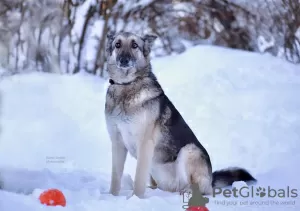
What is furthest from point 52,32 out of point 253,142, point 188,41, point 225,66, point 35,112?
point 253,142

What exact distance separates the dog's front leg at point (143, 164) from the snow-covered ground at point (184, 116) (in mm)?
62

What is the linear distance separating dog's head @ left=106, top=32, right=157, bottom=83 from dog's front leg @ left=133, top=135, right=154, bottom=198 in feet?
1.00

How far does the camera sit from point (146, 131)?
2.45m

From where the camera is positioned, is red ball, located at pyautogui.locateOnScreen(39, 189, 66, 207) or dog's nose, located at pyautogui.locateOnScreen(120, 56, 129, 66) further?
dog's nose, located at pyautogui.locateOnScreen(120, 56, 129, 66)

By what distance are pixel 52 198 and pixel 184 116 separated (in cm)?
91

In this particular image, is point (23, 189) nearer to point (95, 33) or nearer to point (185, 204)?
point (185, 204)

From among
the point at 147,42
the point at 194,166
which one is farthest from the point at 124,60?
the point at 194,166

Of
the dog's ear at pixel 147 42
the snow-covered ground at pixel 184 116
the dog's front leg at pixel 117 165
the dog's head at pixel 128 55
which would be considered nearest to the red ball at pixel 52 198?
the snow-covered ground at pixel 184 116

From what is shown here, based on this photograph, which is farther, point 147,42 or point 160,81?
point 160,81

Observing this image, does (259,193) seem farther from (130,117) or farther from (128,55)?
(128,55)

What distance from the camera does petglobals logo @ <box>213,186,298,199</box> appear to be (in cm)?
243

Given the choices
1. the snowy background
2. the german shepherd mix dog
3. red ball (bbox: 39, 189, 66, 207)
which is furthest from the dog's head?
red ball (bbox: 39, 189, 66, 207)

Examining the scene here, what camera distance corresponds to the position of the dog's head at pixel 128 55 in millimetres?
2471

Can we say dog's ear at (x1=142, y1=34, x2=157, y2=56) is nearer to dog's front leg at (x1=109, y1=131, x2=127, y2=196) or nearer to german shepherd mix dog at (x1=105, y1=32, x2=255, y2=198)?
german shepherd mix dog at (x1=105, y1=32, x2=255, y2=198)
